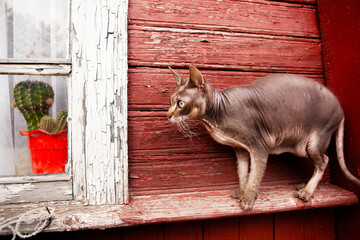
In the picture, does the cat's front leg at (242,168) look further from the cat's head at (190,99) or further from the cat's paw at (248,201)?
the cat's head at (190,99)

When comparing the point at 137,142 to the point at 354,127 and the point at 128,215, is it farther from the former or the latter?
the point at 354,127

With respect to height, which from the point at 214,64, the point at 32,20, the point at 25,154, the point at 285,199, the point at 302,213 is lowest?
the point at 302,213

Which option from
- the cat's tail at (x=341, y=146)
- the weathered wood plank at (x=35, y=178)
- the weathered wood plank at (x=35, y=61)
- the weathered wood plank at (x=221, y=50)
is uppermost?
the weathered wood plank at (x=221, y=50)

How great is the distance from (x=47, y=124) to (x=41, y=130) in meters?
0.03

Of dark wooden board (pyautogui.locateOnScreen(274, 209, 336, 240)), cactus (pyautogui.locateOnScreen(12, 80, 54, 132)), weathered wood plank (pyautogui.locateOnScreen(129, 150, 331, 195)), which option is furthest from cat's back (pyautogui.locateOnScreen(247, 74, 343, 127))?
cactus (pyautogui.locateOnScreen(12, 80, 54, 132))

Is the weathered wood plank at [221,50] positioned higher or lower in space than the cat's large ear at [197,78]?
higher

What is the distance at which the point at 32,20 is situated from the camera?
1.03 metres

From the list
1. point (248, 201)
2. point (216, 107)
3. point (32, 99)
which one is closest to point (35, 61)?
point (32, 99)

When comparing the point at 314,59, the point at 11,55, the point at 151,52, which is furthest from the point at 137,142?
the point at 314,59

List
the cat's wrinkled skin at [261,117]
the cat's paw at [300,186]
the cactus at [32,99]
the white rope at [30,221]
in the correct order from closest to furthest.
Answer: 1. the white rope at [30,221]
2. the cat's wrinkled skin at [261,117]
3. the cactus at [32,99]
4. the cat's paw at [300,186]

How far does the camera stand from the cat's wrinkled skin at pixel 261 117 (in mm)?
857

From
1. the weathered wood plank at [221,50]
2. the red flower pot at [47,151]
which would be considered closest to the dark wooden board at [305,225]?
the weathered wood plank at [221,50]

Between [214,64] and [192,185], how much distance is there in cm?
56

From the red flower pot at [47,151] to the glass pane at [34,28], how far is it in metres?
0.34
